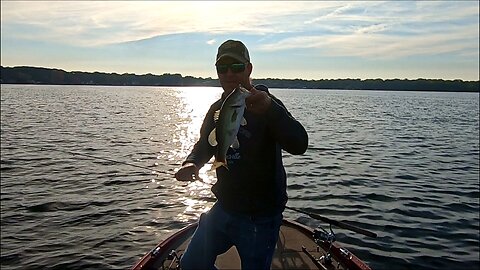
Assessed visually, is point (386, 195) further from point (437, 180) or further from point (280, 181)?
point (280, 181)

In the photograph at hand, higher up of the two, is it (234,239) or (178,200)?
(234,239)

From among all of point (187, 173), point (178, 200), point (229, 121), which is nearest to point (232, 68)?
point (229, 121)

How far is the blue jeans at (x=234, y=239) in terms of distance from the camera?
3.99 meters

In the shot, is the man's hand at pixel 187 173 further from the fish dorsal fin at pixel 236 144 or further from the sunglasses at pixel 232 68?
the sunglasses at pixel 232 68

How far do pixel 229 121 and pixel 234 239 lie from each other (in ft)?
4.28

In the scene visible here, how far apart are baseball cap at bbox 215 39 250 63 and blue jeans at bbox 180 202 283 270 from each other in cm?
140

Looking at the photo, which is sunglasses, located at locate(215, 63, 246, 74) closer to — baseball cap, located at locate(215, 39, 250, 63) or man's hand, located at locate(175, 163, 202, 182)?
baseball cap, located at locate(215, 39, 250, 63)

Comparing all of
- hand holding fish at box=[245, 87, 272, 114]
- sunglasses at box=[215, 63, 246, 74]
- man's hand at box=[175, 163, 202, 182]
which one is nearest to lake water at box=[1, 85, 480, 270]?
man's hand at box=[175, 163, 202, 182]

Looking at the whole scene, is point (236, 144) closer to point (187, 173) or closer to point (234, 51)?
point (187, 173)

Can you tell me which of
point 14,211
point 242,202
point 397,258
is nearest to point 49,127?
point 14,211

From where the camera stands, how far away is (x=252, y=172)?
12.8 ft

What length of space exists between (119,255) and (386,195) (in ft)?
30.0

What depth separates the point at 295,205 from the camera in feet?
44.9

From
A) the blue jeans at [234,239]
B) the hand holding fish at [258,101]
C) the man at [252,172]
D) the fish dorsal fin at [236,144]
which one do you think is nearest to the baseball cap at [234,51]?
the man at [252,172]
